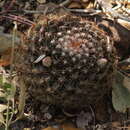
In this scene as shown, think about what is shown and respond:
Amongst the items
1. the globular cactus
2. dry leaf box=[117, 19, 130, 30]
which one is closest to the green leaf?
the globular cactus

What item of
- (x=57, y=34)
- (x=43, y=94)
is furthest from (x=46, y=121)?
(x=57, y=34)

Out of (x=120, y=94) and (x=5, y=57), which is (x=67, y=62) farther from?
(x=5, y=57)

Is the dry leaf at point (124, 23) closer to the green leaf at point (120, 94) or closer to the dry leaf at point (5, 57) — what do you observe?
the green leaf at point (120, 94)

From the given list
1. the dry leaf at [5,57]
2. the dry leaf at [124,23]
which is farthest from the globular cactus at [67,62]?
the dry leaf at [124,23]

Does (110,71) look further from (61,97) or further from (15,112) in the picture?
(15,112)

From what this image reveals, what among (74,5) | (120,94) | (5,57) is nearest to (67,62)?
(120,94)

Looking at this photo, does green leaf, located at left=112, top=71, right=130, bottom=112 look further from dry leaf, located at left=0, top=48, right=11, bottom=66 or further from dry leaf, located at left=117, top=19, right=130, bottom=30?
dry leaf, located at left=0, top=48, right=11, bottom=66

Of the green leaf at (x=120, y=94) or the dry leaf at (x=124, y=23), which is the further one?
the dry leaf at (x=124, y=23)
